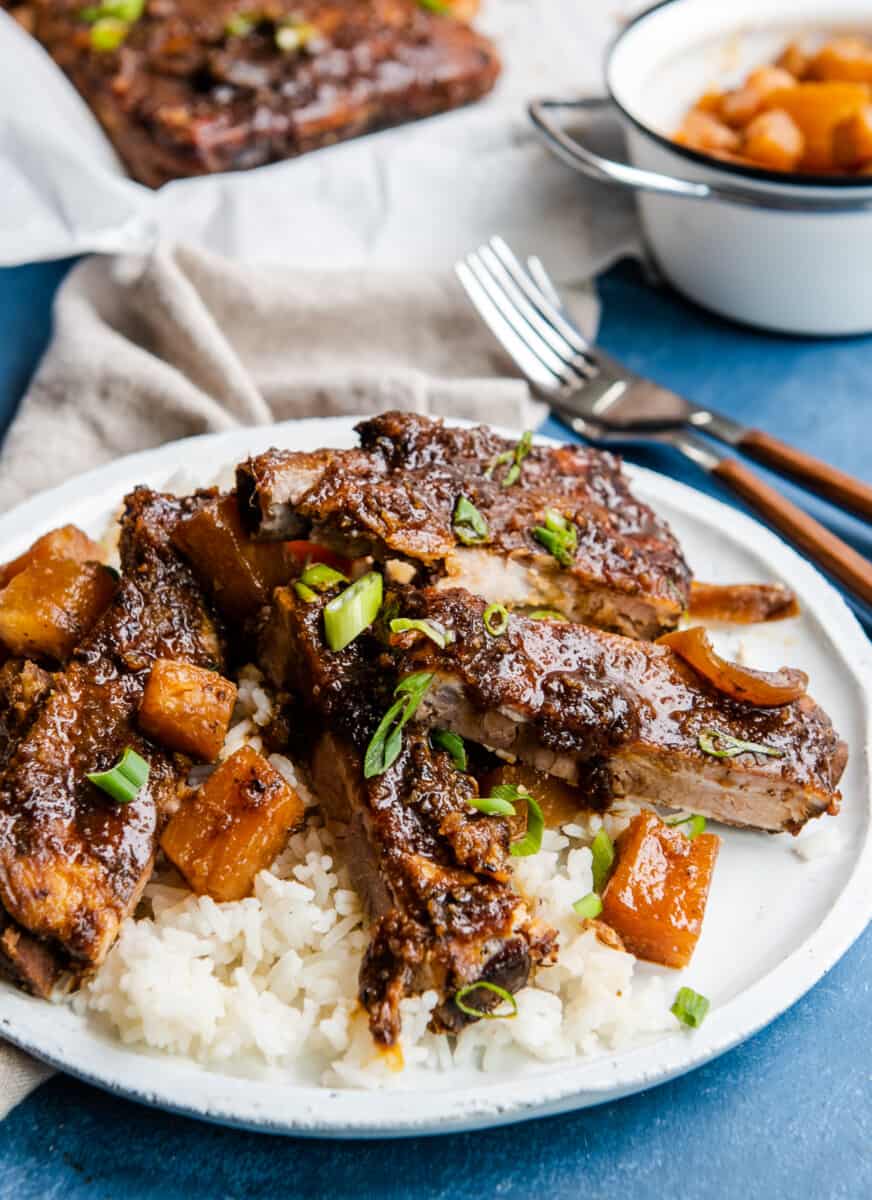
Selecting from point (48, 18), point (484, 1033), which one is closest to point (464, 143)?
point (48, 18)

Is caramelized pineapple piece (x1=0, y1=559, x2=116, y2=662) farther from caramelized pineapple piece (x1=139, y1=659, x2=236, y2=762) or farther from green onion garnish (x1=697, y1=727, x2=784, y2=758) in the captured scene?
green onion garnish (x1=697, y1=727, x2=784, y2=758)

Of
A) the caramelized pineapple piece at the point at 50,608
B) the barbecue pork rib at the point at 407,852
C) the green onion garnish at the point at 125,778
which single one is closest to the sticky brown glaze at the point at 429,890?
the barbecue pork rib at the point at 407,852

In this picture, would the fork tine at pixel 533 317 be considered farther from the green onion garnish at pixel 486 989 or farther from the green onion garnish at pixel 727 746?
the green onion garnish at pixel 486 989

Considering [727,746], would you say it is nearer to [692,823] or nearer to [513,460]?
[692,823]

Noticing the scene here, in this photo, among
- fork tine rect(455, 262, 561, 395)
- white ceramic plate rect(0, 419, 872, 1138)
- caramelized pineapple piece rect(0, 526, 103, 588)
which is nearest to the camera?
white ceramic plate rect(0, 419, 872, 1138)

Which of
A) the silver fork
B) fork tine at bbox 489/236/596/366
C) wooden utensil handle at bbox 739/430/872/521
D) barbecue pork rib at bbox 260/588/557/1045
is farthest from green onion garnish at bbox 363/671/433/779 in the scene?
fork tine at bbox 489/236/596/366
